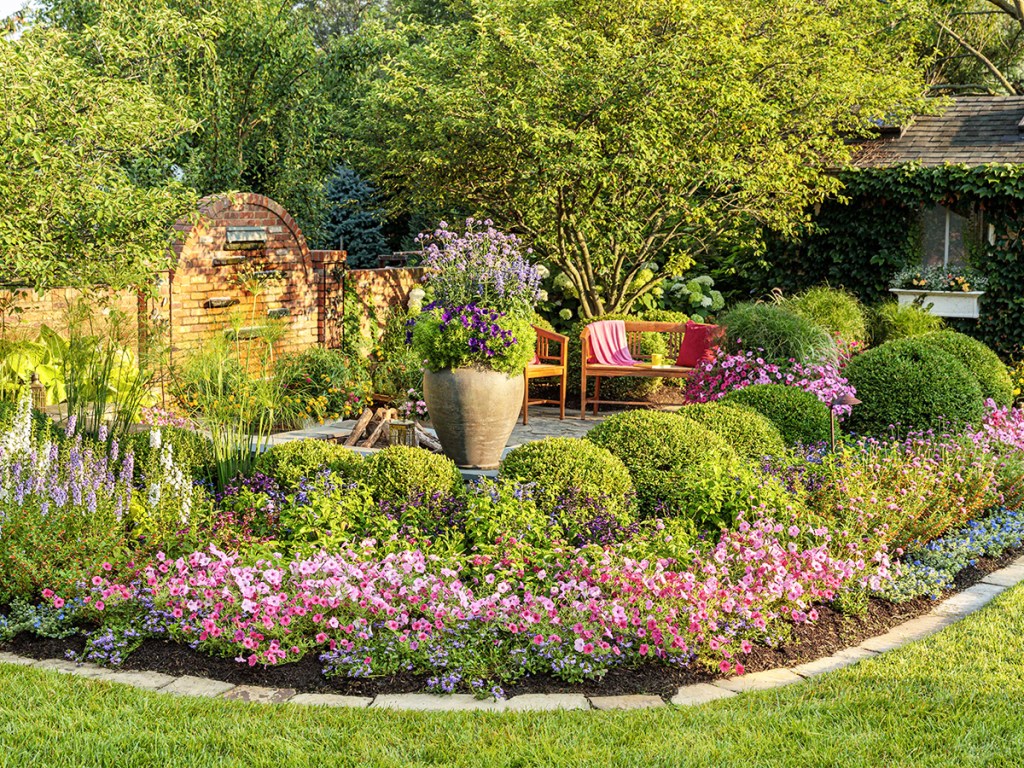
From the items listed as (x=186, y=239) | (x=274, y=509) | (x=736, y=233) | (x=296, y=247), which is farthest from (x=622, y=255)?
(x=274, y=509)

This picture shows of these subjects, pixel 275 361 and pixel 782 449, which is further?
pixel 275 361

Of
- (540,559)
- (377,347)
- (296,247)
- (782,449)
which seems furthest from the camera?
(377,347)

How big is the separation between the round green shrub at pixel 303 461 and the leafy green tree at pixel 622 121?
5259 mm

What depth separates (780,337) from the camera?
9.00 metres

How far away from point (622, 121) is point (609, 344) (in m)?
2.24

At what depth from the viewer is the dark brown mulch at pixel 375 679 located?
4113 mm

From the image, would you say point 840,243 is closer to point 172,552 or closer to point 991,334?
point 991,334

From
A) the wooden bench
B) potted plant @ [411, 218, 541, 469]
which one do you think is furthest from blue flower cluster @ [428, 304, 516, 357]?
the wooden bench

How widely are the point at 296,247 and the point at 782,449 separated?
5.60 meters

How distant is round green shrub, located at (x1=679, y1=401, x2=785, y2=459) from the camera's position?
643 centimetres

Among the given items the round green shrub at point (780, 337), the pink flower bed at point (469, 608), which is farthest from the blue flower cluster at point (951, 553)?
the round green shrub at point (780, 337)

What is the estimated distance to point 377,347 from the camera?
36.9ft

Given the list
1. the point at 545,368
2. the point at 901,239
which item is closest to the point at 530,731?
the point at 545,368

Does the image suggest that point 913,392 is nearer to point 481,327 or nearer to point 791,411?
point 791,411
